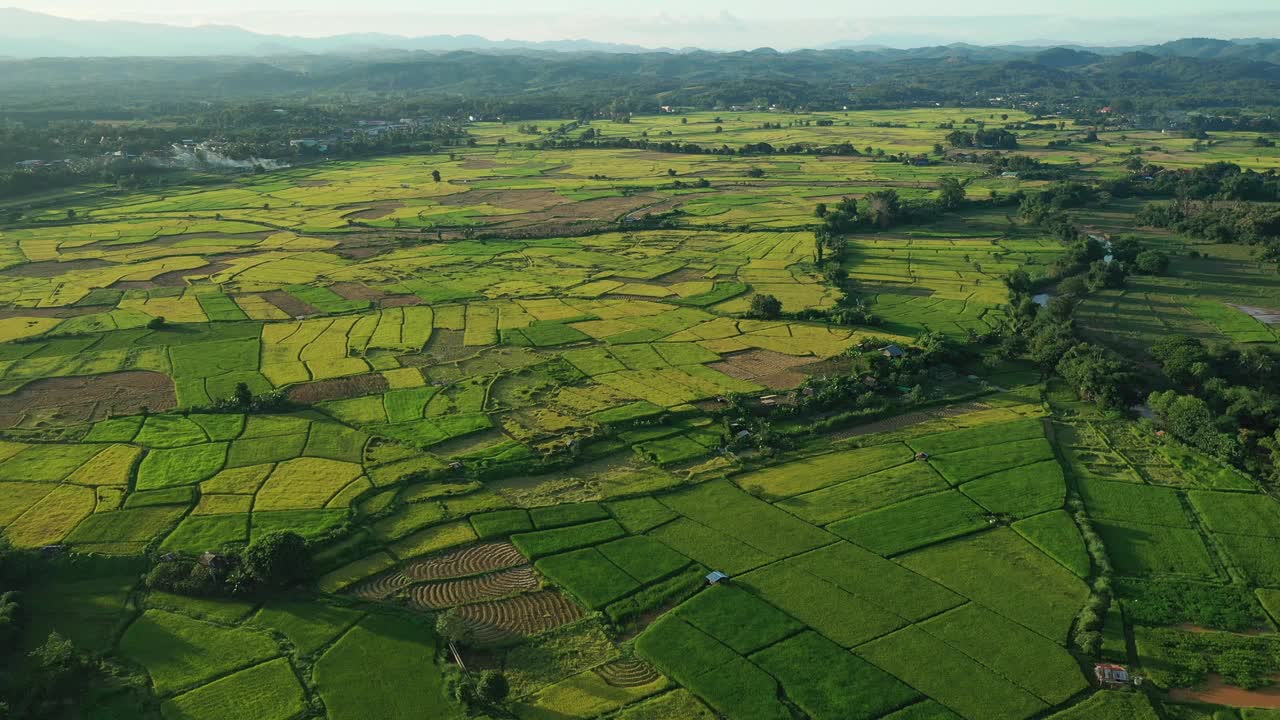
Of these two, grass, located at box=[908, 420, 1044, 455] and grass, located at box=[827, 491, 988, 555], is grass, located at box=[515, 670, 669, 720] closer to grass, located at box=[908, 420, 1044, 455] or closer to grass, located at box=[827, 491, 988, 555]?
grass, located at box=[827, 491, 988, 555]

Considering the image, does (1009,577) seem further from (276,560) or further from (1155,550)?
(276,560)

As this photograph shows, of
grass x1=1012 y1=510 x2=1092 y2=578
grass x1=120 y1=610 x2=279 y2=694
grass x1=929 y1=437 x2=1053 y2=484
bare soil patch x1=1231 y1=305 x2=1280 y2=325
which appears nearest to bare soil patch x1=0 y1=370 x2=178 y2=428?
grass x1=120 y1=610 x2=279 y2=694

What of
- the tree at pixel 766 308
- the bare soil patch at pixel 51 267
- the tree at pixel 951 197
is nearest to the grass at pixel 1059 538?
the tree at pixel 766 308

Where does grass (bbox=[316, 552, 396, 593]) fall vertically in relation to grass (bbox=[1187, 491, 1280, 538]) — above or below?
below

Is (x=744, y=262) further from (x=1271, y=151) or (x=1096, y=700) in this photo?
(x=1271, y=151)

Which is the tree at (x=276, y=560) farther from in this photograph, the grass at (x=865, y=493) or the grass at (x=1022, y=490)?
the grass at (x=1022, y=490)

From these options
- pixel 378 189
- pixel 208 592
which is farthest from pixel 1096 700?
pixel 378 189
